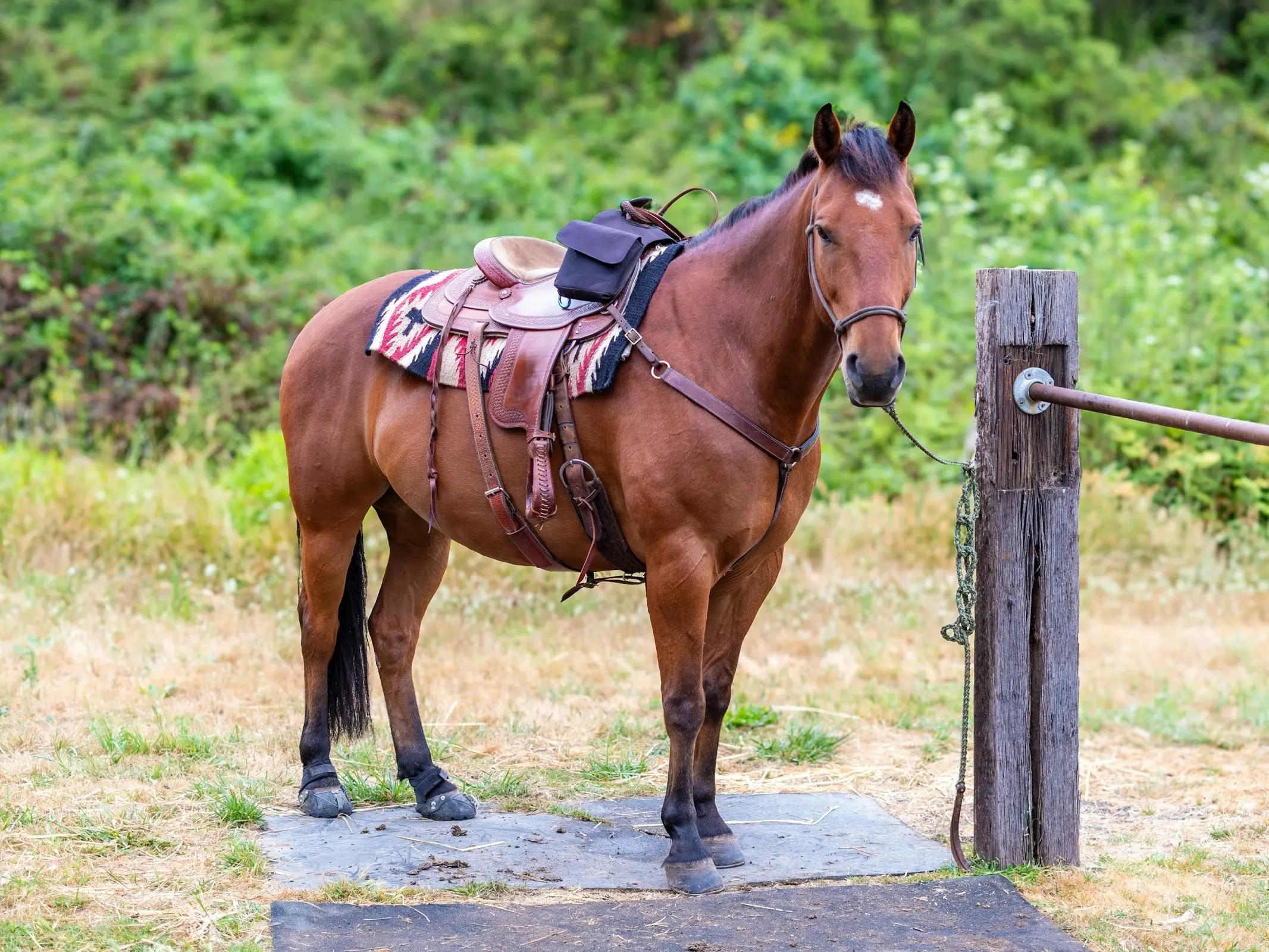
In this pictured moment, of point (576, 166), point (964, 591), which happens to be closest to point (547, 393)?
point (964, 591)

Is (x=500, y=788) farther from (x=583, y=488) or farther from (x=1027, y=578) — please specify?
(x=1027, y=578)

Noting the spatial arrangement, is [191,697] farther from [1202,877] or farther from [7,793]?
[1202,877]

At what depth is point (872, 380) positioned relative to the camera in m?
3.25

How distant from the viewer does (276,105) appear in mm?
12383

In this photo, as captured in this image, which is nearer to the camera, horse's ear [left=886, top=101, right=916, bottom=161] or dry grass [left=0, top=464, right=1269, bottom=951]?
horse's ear [left=886, top=101, right=916, bottom=161]

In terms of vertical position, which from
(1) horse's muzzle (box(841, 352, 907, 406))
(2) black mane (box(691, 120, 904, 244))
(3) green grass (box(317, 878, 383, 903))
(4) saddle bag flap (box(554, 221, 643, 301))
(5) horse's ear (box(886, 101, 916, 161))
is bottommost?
(3) green grass (box(317, 878, 383, 903))

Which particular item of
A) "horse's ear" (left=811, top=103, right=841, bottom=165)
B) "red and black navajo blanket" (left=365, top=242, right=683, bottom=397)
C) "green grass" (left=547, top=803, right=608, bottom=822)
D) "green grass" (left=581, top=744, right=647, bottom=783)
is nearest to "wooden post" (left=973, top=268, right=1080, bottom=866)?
"horse's ear" (left=811, top=103, right=841, bottom=165)

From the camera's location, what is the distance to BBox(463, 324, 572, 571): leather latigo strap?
13.5 ft

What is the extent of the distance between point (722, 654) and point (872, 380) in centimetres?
129

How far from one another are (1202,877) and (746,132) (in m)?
9.41

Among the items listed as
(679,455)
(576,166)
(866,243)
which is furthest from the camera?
(576,166)

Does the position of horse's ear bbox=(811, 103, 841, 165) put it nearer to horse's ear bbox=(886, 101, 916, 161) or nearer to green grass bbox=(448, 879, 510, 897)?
horse's ear bbox=(886, 101, 916, 161)

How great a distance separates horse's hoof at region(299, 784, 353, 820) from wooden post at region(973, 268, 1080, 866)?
218cm

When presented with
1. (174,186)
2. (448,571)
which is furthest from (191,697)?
(174,186)
